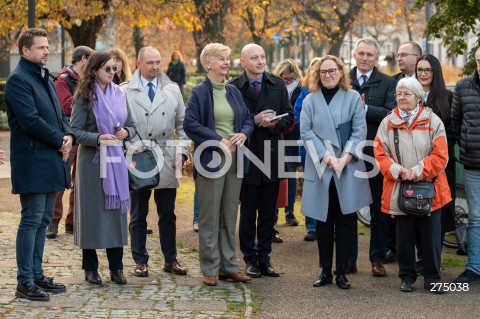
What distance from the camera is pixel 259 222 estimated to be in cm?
902

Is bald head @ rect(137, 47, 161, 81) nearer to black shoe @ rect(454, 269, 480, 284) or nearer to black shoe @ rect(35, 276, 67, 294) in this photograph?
black shoe @ rect(35, 276, 67, 294)

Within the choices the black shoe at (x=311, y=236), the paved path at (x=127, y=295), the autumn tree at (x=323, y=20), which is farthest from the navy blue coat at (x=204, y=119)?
the autumn tree at (x=323, y=20)

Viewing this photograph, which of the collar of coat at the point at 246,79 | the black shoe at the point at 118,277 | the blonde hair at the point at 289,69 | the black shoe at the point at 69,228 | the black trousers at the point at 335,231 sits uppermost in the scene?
the blonde hair at the point at 289,69

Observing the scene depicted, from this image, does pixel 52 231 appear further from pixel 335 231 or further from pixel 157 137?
pixel 335 231

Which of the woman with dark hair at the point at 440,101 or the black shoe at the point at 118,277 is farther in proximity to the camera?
the woman with dark hair at the point at 440,101

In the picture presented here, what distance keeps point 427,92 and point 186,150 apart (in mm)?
2342

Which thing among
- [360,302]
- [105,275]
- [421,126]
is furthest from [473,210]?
[105,275]

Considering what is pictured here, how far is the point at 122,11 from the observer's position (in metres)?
22.5

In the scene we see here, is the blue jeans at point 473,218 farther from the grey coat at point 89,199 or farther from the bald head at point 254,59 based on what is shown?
the grey coat at point 89,199

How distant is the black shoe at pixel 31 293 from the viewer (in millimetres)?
7527

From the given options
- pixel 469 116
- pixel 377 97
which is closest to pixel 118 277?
pixel 377 97

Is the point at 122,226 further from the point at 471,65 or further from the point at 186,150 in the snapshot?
the point at 471,65

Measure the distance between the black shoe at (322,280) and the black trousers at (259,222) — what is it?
68 centimetres

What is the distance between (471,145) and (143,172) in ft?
9.69
